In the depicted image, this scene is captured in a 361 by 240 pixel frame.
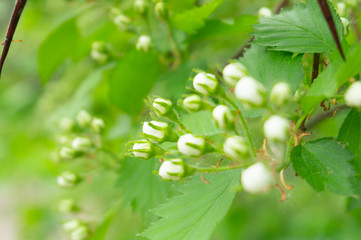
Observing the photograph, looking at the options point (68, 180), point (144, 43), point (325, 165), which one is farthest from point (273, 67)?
point (68, 180)

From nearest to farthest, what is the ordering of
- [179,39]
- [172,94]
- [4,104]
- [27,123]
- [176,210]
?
[176,210], [172,94], [179,39], [27,123], [4,104]

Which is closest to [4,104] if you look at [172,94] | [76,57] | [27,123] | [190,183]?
[27,123]

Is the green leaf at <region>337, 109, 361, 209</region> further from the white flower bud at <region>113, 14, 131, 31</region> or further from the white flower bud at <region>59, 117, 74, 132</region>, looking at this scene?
the white flower bud at <region>59, 117, 74, 132</region>

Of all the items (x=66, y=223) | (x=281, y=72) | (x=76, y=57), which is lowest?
(x=66, y=223)

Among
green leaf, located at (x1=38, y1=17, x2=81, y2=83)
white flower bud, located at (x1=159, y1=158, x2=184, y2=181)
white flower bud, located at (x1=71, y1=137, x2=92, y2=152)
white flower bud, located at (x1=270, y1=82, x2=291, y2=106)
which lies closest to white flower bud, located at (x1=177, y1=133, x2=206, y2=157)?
white flower bud, located at (x1=159, y1=158, x2=184, y2=181)

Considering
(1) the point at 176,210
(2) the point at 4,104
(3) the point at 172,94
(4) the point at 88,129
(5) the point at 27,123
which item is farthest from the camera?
(2) the point at 4,104

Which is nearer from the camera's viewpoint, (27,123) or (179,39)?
(179,39)

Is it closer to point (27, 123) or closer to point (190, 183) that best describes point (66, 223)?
point (190, 183)
